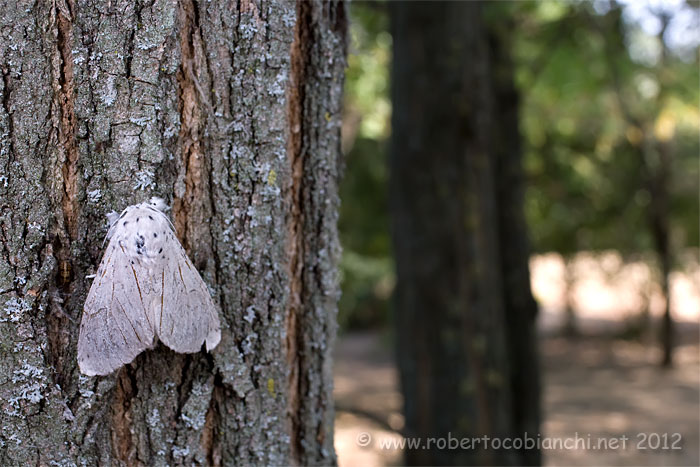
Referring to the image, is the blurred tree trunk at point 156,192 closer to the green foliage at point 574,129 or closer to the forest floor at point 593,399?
the green foliage at point 574,129

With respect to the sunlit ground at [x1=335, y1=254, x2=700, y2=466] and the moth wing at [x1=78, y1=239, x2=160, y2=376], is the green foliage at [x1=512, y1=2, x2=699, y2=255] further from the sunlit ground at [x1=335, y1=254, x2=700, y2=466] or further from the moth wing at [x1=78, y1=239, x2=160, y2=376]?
the moth wing at [x1=78, y1=239, x2=160, y2=376]

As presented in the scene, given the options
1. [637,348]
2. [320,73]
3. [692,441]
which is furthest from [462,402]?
[637,348]

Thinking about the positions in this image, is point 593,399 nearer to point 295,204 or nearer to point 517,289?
point 517,289

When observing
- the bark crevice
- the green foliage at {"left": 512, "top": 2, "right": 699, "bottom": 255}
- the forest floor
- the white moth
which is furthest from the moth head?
the green foliage at {"left": 512, "top": 2, "right": 699, "bottom": 255}

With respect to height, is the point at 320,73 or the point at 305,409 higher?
the point at 320,73

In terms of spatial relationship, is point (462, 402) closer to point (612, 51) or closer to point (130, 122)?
point (130, 122)

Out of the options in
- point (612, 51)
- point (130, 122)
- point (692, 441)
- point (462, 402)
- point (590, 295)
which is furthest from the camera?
point (590, 295)

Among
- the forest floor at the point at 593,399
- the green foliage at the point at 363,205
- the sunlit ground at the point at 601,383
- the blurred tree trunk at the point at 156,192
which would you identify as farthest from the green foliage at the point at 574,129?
the blurred tree trunk at the point at 156,192
